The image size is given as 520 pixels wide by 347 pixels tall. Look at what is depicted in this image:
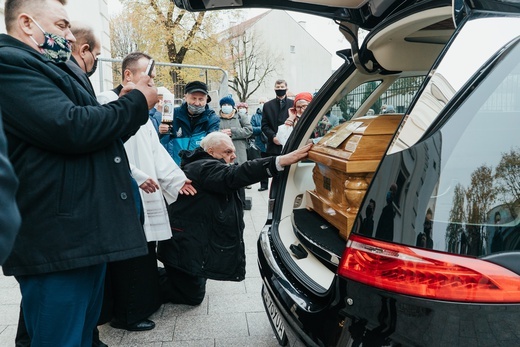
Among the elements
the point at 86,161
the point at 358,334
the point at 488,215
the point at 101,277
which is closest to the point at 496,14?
the point at 488,215

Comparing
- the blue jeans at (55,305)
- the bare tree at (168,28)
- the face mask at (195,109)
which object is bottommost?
the blue jeans at (55,305)

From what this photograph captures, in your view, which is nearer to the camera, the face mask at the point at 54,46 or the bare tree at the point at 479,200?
the bare tree at the point at 479,200

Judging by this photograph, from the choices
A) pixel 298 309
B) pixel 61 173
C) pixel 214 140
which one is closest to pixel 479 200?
pixel 298 309

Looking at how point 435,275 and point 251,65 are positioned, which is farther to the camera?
point 251,65

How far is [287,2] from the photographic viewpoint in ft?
7.39

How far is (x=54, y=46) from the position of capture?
173 centimetres

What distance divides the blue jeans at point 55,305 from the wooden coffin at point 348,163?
4.22 ft

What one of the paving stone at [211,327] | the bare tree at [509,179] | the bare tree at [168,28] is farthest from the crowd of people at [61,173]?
the bare tree at [168,28]

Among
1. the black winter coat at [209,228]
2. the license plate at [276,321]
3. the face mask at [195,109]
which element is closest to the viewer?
the license plate at [276,321]

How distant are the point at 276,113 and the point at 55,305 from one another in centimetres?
522

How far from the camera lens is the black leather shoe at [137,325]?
2.87 meters

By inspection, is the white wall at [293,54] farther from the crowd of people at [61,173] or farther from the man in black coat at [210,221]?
the crowd of people at [61,173]

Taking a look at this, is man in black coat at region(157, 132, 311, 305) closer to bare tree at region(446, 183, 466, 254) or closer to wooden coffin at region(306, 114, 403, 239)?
wooden coffin at region(306, 114, 403, 239)

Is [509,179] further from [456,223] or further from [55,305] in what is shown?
[55,305]
